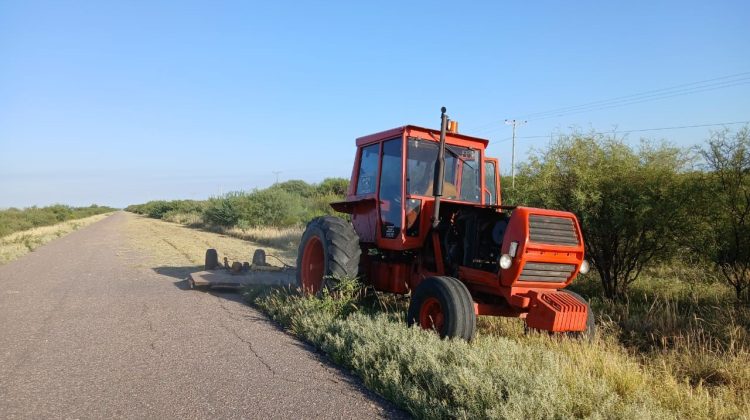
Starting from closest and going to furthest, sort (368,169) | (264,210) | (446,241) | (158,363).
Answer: (158,363), (446,241), (368,169), (264,210)

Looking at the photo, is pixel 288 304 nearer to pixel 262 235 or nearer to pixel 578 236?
pixel 578 236

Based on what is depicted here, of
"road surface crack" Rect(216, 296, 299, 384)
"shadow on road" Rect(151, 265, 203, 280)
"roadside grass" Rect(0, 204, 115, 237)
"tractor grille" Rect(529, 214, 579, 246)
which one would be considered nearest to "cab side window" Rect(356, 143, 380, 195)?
"road surface crack" Rect(216, 296, 299, 384)

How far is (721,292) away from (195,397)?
761 cm

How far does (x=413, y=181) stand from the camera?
22.1 feet

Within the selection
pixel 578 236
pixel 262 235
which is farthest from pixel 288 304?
pixel 262 235

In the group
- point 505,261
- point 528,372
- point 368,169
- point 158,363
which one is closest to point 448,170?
point 368,169

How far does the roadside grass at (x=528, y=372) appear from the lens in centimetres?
363

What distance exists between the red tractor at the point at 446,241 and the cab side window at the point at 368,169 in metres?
0.01

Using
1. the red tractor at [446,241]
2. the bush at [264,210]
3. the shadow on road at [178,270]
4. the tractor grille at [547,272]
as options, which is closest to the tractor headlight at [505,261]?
the red tractor at [446,241]

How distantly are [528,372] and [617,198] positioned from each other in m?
5.38

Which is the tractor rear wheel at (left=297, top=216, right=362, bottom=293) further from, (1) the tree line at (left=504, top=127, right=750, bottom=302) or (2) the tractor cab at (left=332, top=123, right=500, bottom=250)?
(1) the tree line at (left=504, top=127, right=750, bottom=302)

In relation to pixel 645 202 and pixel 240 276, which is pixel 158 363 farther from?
pixel 645 202

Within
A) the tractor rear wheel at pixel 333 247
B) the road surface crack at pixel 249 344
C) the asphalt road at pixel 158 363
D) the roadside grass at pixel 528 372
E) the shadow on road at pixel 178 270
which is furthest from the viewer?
the shadow on road at pixel 178 270

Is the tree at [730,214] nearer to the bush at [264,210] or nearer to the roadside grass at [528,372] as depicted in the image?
the roadside grass at [528,372]
